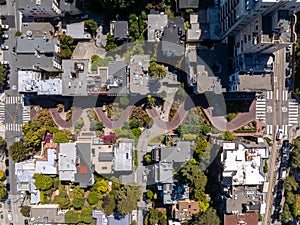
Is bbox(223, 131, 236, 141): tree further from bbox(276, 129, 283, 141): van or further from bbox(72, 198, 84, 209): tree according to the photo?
bbox(72, 198, 84, 209): tree

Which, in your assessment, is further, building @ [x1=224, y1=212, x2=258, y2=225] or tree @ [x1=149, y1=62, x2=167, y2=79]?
tree @ [x1=149, y1=62, x2=167, y2=79]

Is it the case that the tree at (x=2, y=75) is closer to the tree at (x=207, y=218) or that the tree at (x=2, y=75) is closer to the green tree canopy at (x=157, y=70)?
the green tree canopy at (x=157, y=70)

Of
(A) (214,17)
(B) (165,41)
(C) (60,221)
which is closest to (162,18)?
(B) (165,41)

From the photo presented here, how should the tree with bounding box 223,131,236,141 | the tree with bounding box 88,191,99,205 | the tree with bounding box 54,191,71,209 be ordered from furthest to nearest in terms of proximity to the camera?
the tree with bounding box 88,191,99,205 → the tree with bounding box 54,191,71,209 → the tree with bounding box 223,131,236,141

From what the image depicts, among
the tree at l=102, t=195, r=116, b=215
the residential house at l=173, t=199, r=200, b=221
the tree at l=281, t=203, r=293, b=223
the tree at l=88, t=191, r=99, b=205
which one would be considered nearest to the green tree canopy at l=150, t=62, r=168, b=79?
the residential house at l=173, t=199, r=200, b=221

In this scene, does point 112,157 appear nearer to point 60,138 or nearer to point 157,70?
point 60,138

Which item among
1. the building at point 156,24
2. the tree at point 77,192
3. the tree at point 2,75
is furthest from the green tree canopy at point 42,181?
the building at point 156,24

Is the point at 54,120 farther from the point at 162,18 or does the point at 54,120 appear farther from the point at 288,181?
the point at 288,181

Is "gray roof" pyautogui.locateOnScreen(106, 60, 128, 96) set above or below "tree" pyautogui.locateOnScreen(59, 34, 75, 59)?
below
